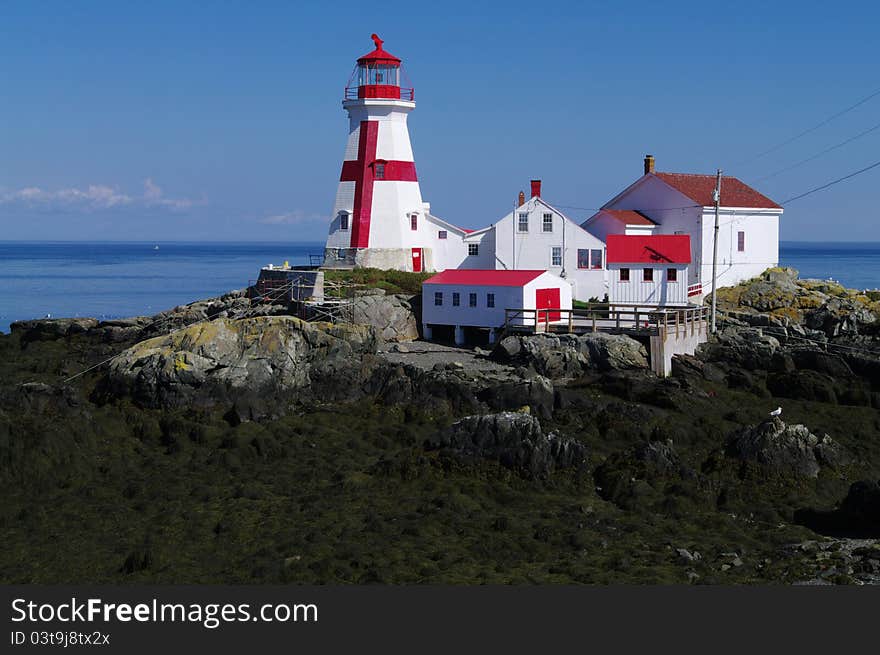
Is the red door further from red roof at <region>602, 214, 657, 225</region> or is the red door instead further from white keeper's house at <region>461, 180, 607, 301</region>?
red roof at <region>602, 214, 657, 225</region>

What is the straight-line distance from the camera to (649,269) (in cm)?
3772

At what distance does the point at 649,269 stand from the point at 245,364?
609 inches

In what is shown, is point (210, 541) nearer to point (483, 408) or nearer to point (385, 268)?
point (483, 408)

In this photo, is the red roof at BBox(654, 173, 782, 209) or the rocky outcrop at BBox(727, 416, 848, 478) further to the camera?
the red roof at BBox(654, 173, 782, 209)

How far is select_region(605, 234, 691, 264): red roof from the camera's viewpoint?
37500mm

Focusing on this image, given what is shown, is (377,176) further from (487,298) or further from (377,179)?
(487,298)

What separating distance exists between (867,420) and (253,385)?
49.7 feet

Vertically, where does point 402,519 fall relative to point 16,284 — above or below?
below

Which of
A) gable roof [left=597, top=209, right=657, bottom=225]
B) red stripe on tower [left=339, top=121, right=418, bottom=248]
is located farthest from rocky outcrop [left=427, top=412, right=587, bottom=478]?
gable roof [left=597, top=209, right=657, bottom=225]

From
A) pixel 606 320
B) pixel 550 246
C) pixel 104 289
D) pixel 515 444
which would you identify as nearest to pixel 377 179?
pixel 550 246

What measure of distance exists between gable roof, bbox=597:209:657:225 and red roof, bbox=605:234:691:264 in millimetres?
3039

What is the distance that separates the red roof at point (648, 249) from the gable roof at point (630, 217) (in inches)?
120

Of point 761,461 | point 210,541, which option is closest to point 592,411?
point 761,461

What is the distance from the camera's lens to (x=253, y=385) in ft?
91.4
